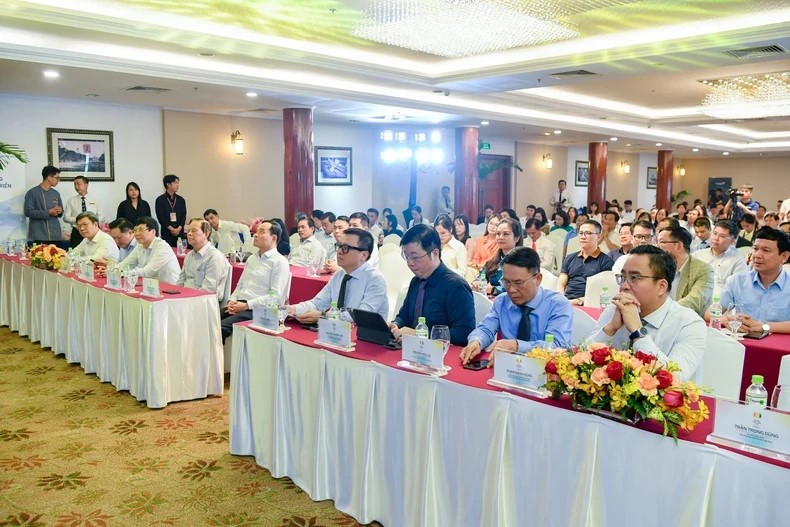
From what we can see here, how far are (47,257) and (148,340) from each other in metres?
2.27

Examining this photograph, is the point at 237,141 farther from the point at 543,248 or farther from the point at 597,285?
the point at 597,285

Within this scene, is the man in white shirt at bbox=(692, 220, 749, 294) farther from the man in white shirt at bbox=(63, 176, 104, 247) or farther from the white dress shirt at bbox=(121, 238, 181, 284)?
the man in white shirt at bbox=(63, 176, 104, 247)

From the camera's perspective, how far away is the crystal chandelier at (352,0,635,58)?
526 centimetres

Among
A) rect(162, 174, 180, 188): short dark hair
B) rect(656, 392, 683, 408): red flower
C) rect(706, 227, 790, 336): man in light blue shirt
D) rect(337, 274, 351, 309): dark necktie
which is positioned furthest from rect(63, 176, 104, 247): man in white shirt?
rect(656, 392, 683, 408): red flower

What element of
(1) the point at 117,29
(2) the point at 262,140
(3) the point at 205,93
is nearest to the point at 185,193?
(2) the point at 262,140

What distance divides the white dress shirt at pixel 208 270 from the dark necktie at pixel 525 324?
2.86 meters

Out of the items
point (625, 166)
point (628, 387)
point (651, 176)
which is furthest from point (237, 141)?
point (651, 176)

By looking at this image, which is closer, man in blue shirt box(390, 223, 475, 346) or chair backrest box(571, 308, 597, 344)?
man in blue shirt box(390, 223, 475, 346)

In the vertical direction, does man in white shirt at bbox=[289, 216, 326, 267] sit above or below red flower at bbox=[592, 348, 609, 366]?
below

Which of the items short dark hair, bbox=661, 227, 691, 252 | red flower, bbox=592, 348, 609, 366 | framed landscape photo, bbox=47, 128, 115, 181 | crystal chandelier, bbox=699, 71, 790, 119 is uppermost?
crystal chandelier, bbox=699, 71, 790, 119

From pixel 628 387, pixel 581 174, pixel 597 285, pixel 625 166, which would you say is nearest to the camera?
pixel 628 387

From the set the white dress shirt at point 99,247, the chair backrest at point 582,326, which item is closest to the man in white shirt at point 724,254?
the chair backrest at point 582,326

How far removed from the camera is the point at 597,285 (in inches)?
192

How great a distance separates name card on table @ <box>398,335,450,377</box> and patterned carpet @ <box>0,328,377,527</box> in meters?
0.80
